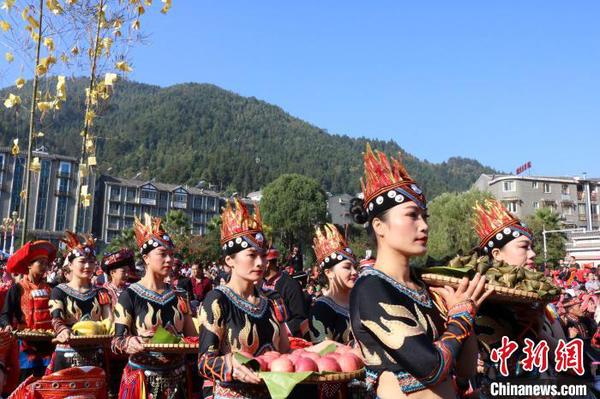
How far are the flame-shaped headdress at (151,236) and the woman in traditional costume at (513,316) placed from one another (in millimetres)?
3901

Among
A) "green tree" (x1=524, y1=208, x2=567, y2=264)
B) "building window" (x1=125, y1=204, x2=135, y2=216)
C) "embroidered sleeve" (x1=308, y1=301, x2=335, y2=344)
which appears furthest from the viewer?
"building window" (x1=125, y1=204, x2=135, y2=216)

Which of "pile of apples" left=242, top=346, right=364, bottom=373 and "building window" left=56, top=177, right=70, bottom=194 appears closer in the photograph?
"pile of apples" left=242, top=346, right=364, bottom=373

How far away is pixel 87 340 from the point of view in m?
7.12

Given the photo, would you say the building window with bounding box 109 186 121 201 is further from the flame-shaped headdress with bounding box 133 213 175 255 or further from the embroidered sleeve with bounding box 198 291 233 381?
the embroidered sleeve with bounding box 198 291 233 381

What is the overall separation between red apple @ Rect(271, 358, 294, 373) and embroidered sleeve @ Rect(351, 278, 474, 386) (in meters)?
1.05

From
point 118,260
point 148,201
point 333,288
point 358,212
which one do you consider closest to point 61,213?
point 148,201

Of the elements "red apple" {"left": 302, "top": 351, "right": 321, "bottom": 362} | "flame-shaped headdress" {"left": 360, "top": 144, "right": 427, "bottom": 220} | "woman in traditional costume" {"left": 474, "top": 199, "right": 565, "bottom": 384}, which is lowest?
"red apple" {"left": 302, "top": 351, "right": 321, "bottom": 362}

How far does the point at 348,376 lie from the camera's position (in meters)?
4.36

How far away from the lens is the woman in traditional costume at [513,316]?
4875 millimetres

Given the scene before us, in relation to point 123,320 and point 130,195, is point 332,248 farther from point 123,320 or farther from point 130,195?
point 130,195

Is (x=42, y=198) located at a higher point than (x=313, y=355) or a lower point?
higher

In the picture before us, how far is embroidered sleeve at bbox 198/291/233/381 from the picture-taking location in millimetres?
4543

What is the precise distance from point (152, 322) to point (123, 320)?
33 cm

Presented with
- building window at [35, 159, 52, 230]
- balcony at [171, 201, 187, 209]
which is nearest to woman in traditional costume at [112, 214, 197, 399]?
building window at [35, 159, 52, 230]
